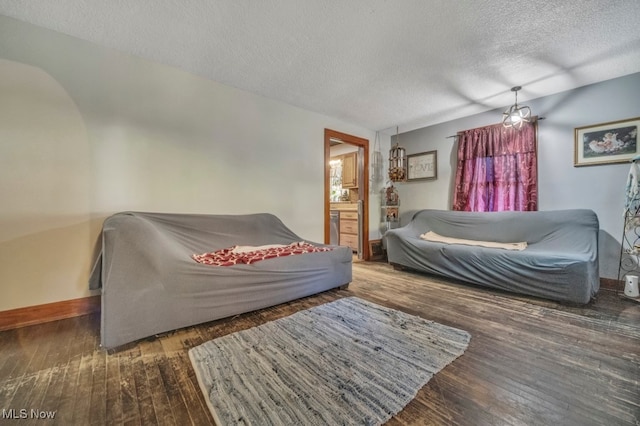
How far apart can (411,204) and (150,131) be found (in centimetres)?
412

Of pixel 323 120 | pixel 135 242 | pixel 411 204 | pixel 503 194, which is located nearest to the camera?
pixel 135 242

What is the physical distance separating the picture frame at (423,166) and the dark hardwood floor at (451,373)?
2.65 m

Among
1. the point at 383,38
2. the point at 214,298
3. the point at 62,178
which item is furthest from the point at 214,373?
the point at 383,38

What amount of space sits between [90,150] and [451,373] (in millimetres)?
3228

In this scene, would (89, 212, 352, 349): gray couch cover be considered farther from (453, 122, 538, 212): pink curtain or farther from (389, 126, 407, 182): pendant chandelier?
(453, 122, 538, 212): pink curtain

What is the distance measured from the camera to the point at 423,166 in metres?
4.45

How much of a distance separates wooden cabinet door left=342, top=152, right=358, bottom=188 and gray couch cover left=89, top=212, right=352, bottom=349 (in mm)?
2579

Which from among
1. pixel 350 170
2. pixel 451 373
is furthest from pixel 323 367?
pixel 350 170

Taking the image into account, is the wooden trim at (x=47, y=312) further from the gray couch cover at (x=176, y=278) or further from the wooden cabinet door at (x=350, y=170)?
the wooden cabinet door at (x=350, y=170)

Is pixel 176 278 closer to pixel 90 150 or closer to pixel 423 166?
pixel 90 150

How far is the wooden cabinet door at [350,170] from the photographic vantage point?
195 inches

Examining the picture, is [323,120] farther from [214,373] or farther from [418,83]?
[214,373]

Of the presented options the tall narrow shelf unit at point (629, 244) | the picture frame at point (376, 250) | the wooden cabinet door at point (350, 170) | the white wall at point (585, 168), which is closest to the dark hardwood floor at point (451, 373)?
the tall narrow shelf unit at point (629, 244)

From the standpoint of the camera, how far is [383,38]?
211 cm
